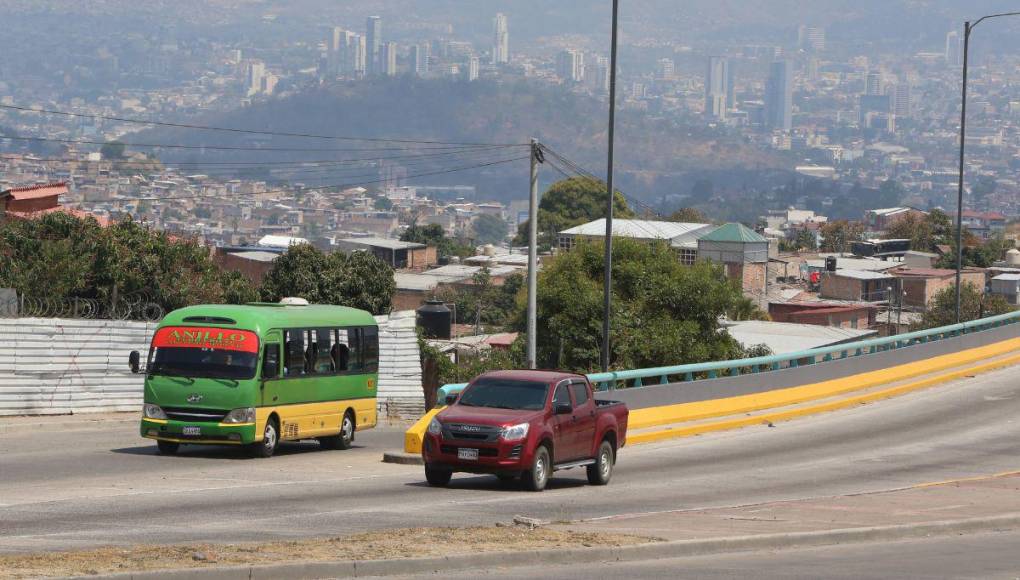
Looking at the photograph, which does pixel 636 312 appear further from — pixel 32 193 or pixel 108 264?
pixel 32 193

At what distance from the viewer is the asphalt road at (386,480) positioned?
55.5 feet

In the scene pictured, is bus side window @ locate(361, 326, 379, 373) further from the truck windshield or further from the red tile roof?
the red tile roof

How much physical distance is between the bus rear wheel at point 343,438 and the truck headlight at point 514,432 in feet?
24.4

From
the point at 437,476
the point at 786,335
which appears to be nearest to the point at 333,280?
the point at 786,335

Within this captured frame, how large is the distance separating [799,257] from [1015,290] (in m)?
38.6

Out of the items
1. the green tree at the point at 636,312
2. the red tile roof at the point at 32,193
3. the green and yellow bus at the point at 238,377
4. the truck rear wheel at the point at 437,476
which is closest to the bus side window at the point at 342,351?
the green and yellow bus at the point at 238,377

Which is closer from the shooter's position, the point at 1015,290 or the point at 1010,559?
the point at 1010,559

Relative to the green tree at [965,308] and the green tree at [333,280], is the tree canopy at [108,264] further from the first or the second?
the green tree at [965,308]

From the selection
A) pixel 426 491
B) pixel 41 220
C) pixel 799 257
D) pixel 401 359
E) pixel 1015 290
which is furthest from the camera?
pixel 799 257

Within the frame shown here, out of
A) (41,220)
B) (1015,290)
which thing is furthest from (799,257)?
(41,220)

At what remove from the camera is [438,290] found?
134500 mm

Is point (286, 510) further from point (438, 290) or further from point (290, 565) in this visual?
point (438, 290)

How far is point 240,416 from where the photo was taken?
24500 millimetres

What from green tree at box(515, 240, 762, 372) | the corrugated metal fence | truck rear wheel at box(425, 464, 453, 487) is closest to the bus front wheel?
truck rear wheel at box(425, 464, 453, 487)
